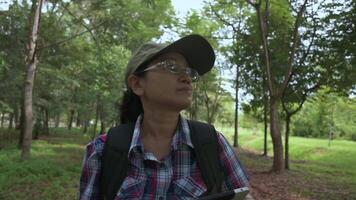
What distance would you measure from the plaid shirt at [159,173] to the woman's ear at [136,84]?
0.22m

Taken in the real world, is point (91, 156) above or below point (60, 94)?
below

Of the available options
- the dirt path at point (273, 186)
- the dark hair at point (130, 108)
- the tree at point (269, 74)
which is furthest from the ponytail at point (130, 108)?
the tree at point (269, 74)

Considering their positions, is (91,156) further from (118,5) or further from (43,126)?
(43,126)

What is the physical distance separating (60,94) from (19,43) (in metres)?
7.64

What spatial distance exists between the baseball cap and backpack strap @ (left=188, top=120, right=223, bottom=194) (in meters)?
0.33

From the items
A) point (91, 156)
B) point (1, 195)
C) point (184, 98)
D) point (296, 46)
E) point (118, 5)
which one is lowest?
point (1, 195)

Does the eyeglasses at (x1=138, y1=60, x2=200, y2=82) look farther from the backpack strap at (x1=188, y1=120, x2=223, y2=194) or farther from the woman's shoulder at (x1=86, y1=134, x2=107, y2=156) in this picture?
the woman's shoulder at (x1=86, y1=134, x2=107, y2=156)

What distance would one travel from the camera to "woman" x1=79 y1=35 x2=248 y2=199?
70.9 inches

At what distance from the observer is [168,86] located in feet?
6.28

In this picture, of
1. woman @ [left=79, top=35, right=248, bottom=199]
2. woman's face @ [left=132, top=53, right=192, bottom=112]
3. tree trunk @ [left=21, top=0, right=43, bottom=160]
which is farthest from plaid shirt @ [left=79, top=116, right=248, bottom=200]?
tree trunk @ [left=21, top=0, right=43, bottom=160]

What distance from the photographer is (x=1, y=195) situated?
8914 mm

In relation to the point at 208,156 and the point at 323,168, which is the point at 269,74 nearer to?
the point at 323,168

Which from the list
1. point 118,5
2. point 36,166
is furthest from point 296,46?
point 36,166

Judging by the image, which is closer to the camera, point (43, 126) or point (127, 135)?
point (127, 135)
